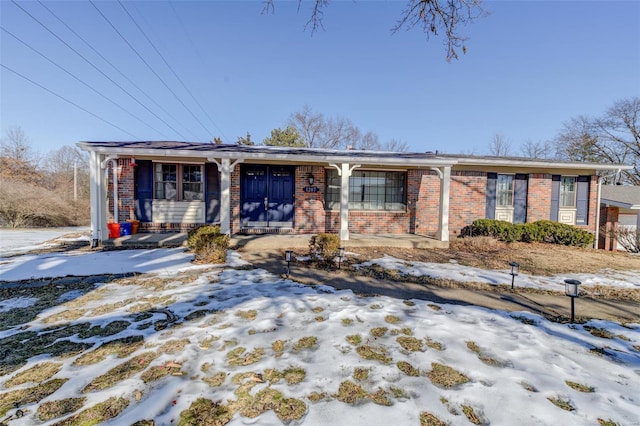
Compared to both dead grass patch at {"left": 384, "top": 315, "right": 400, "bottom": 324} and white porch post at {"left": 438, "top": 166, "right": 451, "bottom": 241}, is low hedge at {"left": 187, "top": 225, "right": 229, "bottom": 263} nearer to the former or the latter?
dead grass patch at {"left": 384, "top": 315, "right": 400, "bottom": 324}

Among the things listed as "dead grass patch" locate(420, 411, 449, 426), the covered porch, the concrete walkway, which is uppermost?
the covered porch

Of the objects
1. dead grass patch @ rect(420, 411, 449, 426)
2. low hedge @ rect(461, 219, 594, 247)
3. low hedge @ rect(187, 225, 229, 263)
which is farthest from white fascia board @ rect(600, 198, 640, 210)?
low hedge @ rect(187, 225, 229, 263)

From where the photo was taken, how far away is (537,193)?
10.5 metres

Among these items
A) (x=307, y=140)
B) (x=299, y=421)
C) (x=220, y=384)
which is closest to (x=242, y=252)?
(x=220, y=384)

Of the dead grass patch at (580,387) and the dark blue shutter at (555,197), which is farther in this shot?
the dark blue shutter at (555,197)

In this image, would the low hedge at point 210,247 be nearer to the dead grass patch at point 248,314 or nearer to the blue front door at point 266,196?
the dead grass patch at point 248,314

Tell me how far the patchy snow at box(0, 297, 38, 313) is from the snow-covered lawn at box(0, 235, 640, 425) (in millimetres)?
36

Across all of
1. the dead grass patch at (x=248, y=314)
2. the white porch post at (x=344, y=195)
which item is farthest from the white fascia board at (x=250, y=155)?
the dead grass patch at (x=248, y=314)

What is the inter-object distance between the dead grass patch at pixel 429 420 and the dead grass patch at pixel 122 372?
2.25 meters

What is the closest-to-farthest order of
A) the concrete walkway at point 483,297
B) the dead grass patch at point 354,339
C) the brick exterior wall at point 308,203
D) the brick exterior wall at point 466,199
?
the dead grass patch at point 354,339, the concrete walkway at point 483,297, the brick exterior wall at point 308,203, the brick exterior wall at point 466,199

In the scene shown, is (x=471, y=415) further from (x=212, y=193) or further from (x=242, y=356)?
(x=212, y=193)

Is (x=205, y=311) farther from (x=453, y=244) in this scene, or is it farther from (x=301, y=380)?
(x=453, y=244)

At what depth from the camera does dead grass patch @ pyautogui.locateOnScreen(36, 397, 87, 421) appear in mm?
1821

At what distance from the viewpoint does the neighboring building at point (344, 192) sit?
8.85 meters
